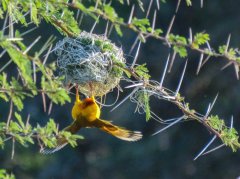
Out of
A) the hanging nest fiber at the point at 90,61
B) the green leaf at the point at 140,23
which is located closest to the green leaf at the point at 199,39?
the green leaf at the point at 140,23

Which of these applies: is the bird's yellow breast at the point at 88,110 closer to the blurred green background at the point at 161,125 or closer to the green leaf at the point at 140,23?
the green leaf at the point at 140,23

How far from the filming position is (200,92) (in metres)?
11.0

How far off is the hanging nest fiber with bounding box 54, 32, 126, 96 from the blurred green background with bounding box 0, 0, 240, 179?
609cm

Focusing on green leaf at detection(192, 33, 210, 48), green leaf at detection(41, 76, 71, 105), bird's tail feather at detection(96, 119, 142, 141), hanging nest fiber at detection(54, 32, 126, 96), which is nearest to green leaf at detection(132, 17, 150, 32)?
green leaf at detection(192, 33, 210, 48)

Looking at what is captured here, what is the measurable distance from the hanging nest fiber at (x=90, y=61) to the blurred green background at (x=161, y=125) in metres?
6.09

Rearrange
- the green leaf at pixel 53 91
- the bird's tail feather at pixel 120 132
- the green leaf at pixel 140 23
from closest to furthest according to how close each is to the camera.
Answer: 1. the green leaf at pixel 53 91
2. the green leaf at pixel 140 23
3. the bird's tail feather at pixel 120 132

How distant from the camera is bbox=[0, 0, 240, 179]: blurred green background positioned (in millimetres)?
10820

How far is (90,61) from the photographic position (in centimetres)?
446

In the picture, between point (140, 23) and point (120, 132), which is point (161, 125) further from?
point (140, 23)

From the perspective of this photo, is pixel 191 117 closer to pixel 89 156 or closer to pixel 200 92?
pixel 200 92

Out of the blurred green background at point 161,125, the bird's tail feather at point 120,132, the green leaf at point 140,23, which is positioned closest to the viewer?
the green leaf at point 140,23

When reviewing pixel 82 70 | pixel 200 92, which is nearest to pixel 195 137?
pixel 200 92

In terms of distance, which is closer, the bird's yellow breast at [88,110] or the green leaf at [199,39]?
the green leaf at [199,39]

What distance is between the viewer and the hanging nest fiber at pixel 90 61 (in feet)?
14.5
